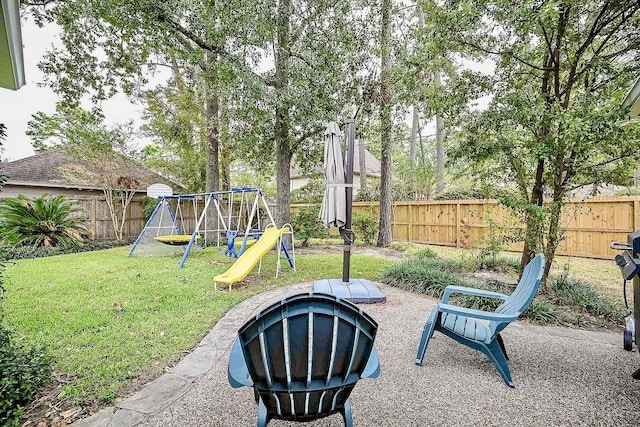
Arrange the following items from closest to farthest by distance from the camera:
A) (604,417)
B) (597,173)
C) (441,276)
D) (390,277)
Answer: (604,417)
(597,173)
(441,276)
(390,277)

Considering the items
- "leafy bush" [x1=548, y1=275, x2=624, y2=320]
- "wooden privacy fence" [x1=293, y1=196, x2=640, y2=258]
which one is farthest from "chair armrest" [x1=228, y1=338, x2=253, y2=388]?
"wooden privacy fence" [x1=293, y1=196, x2=640, y2=258]

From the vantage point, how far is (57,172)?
39.4ft

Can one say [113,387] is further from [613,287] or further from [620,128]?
[613,287]

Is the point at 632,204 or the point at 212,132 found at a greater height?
the point at 212,132

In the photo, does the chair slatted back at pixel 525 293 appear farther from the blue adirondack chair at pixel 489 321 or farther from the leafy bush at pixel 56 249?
the leafy bush at pixel 56 249

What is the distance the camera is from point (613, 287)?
5.42 m

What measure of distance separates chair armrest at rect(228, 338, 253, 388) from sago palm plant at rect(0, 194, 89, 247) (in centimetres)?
1002

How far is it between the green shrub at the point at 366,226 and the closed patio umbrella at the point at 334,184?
6.48 metres

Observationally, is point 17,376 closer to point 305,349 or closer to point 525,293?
point 305,349

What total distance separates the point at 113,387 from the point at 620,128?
5.59 meters

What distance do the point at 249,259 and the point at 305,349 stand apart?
4421 mm

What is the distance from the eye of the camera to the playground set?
5820 millimetres

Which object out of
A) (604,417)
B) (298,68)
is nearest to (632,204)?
(604,417)

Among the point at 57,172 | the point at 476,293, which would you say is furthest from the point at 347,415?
the point at 57,172
